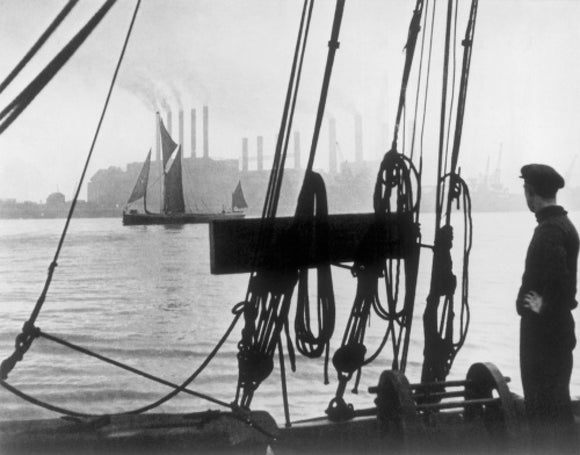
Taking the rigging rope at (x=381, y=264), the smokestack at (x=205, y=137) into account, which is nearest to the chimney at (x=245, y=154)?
the smokestack at (x=205, y=137)

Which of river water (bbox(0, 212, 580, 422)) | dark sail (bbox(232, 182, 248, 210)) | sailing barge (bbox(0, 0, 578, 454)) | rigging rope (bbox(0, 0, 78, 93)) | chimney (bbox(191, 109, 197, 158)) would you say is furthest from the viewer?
chimney (bbox(191, 109, 197, 158))

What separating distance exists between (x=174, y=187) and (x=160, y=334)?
2129 inches

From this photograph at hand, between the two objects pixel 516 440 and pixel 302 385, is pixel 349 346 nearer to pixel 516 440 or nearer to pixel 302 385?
pixel 516 440

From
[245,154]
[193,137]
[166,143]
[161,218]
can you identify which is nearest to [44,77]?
[166,143]

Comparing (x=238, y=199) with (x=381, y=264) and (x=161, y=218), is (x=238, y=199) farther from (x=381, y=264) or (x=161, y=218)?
(x=381, y=264)

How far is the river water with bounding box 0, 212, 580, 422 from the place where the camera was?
34.9 ft

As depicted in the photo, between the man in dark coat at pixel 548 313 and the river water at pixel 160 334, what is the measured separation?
6.27 metres

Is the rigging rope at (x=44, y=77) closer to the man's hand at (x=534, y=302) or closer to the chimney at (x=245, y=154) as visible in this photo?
the man's hand at (x=534, y=302)

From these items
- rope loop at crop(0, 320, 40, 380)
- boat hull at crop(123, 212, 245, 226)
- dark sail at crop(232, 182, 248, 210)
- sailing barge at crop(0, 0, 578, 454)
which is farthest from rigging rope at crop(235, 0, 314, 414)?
dark sail at crop(232, 182, 248, 210)

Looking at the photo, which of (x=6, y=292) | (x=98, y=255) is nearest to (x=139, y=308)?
(x=6, y=292)

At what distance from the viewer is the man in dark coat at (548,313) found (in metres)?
3.15

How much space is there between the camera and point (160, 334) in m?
17.1

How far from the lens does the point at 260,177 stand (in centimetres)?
12388

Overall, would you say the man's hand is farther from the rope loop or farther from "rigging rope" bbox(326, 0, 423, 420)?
the rope loop
